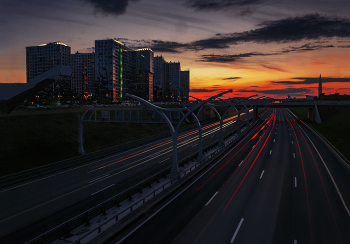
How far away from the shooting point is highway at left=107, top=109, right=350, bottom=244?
47.7 feet

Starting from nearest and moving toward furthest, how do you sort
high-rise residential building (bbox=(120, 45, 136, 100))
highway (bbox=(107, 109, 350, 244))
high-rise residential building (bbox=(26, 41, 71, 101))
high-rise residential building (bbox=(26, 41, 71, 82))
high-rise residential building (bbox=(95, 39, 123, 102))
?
highway (bbox=(107, 109, 350, 244))
high-rise residential building (bbox=(95, 39, 123, 102))
high-rise residential building (bbox=(120, 45, 136, 100))
high-rise residential building (bbox=(26, 41, 71, 101))
high-rise residential building (bbox=(26, 41, 71, 82))

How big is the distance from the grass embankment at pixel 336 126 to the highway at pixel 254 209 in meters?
20.5

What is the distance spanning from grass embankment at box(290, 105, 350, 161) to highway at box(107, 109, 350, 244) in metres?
20.5

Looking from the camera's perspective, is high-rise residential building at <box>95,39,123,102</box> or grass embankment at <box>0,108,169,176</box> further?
high-rise residential building at <box>95,39,123,102</box>

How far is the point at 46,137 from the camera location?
46.7 metres

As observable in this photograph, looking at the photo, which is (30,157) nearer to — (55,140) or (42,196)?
(55,140)

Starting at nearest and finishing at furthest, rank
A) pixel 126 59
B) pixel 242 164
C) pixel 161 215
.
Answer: pixel 161 215 < pixel 242 164 < pixel 126 59

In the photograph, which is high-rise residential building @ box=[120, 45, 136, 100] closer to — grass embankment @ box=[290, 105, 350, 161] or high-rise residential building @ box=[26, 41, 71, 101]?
high-rise residential building @ box=[26, 41, 71, 101]

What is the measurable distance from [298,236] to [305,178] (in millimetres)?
13734

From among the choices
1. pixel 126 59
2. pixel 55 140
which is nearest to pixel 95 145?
pixel 55 140

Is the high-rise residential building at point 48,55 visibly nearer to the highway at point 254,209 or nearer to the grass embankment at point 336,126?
the grass embankment at point 336,126

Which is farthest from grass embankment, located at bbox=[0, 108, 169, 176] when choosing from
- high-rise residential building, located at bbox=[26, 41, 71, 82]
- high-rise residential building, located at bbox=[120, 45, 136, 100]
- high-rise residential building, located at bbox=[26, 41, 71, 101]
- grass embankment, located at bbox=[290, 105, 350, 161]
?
high-rise residential building, located at bbox=[26, 41, 71, 82]

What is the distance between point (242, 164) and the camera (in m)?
32.6

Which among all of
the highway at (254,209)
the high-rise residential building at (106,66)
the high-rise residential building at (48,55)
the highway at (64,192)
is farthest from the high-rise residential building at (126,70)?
the highway at (254,209)
